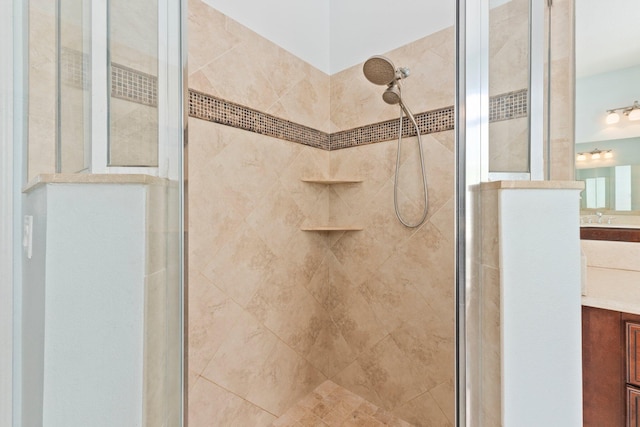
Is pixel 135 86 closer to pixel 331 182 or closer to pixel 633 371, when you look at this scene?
pixel 331 182

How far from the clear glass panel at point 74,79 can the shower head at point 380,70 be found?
1064 millimetres

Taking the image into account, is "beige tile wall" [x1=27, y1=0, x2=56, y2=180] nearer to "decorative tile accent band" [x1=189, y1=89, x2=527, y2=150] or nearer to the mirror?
"decorative tile accent band" [x1=189, y1=89, x2=527, y2=150]

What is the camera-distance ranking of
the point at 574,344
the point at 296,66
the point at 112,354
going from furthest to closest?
1. the point at 296,66
2. the point at 574,344
3. the point at 112,354

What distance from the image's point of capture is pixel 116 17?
1.38 feet

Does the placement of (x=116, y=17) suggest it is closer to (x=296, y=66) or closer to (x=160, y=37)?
(x=160, y=37)

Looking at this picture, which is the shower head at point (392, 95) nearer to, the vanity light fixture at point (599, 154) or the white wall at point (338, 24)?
the white wall at point (338, 24)

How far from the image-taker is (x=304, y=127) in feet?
5.28

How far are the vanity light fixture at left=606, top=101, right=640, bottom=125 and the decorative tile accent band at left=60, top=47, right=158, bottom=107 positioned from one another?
58.7 inches

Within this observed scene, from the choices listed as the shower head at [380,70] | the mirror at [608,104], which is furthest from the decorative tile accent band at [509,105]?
the shower head at [380,70]

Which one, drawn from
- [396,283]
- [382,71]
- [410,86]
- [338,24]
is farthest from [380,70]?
[396,283]

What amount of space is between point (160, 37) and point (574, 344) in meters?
0.83

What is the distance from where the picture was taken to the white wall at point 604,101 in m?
1.00

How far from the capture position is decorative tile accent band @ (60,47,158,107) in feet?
1.38

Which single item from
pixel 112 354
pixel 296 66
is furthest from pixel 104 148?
pixel 296 66
